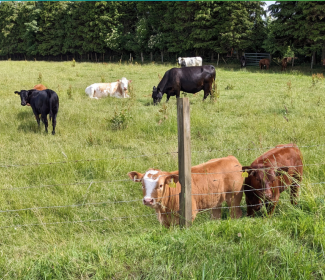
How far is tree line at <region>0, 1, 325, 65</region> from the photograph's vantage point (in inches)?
870

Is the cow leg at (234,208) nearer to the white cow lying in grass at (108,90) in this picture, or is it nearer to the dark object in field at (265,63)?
the white cow lying in grass at (108,90)

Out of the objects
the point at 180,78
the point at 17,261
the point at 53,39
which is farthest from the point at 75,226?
the point at 53,39

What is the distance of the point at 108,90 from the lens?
12.6 m

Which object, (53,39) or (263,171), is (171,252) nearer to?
(263,171)

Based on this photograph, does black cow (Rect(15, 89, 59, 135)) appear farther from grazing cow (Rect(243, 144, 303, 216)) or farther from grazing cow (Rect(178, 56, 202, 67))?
grazing cow (Rect(178, 56, 202, 67))

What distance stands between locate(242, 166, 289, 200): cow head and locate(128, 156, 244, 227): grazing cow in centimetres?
15

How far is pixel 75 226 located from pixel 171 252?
4.80ft

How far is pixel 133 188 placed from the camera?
453cm

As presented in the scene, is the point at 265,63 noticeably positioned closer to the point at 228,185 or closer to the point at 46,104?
the point at 46,104

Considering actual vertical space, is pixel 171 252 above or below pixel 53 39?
below

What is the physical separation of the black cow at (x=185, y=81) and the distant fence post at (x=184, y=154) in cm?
831

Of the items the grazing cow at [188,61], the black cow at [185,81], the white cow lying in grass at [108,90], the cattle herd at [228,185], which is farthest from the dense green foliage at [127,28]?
the cattle herd at [228,185]

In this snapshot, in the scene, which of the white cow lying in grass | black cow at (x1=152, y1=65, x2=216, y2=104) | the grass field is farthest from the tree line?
the grass field

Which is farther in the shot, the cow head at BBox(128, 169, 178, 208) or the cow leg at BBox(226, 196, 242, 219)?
the cow leg at BBox(226, 196, 242, 219)
